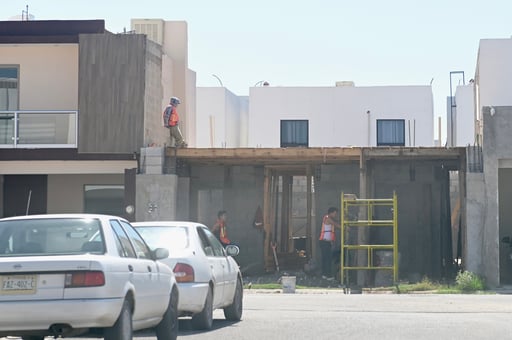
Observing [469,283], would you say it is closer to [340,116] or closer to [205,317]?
[205,317]

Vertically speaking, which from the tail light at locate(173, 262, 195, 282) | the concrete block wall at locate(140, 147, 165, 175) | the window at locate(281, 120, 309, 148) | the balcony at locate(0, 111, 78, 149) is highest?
the window at locate(281, 120, 309, 148)

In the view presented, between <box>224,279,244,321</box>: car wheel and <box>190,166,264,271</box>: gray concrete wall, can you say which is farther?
<box>190,166,264,271</box>: gray concrete wall

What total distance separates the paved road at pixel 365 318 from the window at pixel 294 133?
2154cm

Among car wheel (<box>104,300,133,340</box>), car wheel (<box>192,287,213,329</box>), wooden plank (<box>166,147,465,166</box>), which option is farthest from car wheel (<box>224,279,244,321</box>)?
wooden plank (<box>166,147,465,166</box>)

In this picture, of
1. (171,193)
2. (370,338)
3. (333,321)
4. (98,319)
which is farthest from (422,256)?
(98,319)

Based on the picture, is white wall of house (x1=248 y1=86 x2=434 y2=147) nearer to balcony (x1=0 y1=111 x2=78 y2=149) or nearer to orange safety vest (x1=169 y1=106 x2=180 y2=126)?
orange safety vest (x1=169 y1=106 x2=180 y2=126)

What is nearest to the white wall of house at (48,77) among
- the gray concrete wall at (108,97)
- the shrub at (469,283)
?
the gray concrete wall at (108,97)

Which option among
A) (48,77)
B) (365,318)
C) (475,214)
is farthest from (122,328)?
(48,77)

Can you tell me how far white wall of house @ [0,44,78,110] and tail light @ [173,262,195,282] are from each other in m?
15.7

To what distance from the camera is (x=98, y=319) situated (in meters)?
9.12

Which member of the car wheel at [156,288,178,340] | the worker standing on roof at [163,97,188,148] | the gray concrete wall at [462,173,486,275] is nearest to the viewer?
the car wheel at [156,288,178,340]

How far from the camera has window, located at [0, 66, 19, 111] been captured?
27891 millimetres

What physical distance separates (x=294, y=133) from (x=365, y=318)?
27.4m

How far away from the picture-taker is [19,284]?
30.0ft
